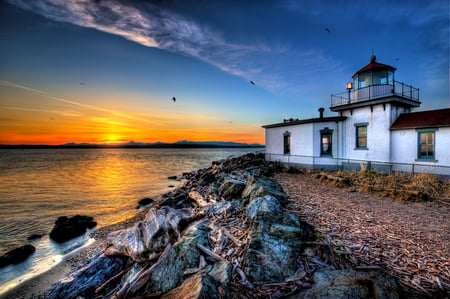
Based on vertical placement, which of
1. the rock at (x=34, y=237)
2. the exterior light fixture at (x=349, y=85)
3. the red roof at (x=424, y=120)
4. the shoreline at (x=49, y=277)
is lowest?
the rock at (x=34, y=237)

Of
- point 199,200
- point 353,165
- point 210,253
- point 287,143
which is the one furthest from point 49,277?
point 287,143

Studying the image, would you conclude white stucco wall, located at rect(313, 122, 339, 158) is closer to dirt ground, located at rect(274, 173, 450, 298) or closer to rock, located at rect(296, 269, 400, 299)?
dirt ground, located at rect(274, 173, 450, 298)

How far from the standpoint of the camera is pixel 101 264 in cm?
507

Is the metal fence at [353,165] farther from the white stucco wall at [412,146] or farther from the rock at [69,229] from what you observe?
the rock at [69,229]

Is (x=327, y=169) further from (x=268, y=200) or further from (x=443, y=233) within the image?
(x=268, y=200)

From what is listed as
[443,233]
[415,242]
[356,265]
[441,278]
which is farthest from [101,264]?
[443,233]

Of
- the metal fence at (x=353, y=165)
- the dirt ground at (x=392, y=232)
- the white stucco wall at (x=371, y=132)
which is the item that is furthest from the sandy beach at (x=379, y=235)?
the white stucco wall at (x=371, y=132)

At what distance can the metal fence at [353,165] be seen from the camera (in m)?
11.7

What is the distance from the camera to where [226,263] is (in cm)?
341

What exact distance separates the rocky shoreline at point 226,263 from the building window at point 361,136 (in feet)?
43.6

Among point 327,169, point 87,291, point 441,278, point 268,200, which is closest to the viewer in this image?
point 441,278

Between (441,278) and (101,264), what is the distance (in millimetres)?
6686

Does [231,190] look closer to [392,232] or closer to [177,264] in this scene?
[177,264]

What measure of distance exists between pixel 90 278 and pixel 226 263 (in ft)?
11.9
